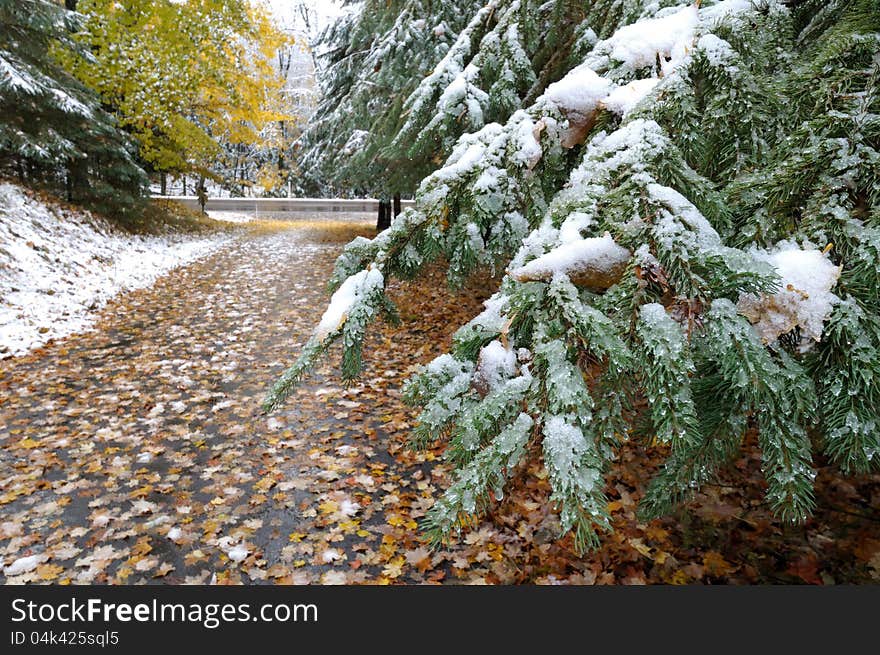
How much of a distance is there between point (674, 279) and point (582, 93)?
36.6 inches

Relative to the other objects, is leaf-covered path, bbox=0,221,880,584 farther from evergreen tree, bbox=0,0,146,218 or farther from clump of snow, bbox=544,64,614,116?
evergreen tree, bbox=0,0,146,218

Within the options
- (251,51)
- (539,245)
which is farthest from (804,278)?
(251,51)

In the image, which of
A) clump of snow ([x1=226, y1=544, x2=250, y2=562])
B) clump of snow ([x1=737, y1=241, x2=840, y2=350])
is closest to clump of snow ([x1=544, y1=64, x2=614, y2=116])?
clump of snow ([x1=737, y1=241, x2=840, y2=350])

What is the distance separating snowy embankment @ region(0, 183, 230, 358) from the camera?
7.63 m

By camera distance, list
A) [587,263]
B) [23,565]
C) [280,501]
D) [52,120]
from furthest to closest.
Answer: [52,120] → [280,501] → [23,565] → [587,263]

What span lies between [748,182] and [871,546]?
11.2 feet

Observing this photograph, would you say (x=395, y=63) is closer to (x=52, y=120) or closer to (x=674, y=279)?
(x=674, y=279)

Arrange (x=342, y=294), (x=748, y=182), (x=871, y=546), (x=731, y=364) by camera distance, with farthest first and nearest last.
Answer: (x=871, y=546) < (x=342, y=294) < (x=748, y=182) < (x=731, y=364)

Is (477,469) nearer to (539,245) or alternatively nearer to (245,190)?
(539,245)

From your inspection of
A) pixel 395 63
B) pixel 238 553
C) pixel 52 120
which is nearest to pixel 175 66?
pixel 52 120

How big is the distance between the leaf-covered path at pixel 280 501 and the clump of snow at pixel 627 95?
9.05 feet

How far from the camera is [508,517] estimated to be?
3.76m

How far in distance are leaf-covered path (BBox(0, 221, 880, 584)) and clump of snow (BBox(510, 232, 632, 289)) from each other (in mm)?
2643

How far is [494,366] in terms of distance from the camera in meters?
1.23
